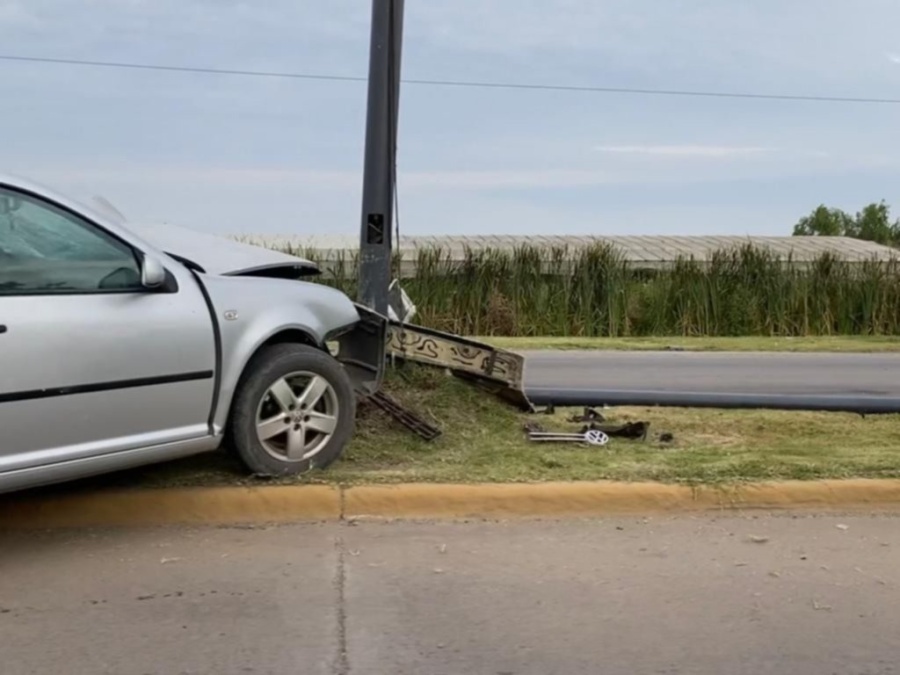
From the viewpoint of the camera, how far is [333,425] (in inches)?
223

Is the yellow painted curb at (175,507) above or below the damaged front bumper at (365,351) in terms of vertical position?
below

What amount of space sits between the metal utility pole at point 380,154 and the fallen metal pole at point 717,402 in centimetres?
170

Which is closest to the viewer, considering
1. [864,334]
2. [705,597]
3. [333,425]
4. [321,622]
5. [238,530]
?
[321,622]

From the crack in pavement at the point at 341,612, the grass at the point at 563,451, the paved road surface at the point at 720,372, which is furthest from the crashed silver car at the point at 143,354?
the paved road surface at the point at 720,372

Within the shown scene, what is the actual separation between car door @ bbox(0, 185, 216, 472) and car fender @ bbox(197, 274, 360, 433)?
0.29ft

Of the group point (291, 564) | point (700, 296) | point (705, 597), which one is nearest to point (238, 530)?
point (291, 564)

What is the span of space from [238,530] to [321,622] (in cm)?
124

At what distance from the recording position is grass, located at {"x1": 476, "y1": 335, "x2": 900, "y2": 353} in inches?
674

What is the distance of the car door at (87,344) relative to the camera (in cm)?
439

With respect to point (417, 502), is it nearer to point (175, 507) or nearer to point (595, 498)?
point (595, 498)

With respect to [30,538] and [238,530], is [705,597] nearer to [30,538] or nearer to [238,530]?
[238,530]

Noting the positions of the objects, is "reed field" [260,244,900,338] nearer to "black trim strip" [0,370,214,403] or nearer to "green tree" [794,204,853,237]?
"black trim strip" [0,370,214,403]

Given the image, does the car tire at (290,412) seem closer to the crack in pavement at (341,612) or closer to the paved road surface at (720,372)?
the crack in pavement at (341,612)

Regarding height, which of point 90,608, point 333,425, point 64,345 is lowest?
point 90,608
